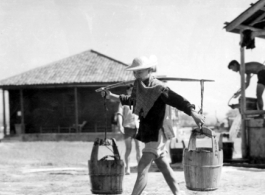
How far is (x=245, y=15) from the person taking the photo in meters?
8.74

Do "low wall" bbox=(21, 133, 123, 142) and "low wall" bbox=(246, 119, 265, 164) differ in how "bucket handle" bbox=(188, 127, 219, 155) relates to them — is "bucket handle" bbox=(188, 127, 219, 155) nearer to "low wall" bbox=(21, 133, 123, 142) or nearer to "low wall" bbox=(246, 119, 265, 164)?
"low wall" bbox=(246, 119, 265, 164)

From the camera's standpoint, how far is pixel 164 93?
13.0 feet

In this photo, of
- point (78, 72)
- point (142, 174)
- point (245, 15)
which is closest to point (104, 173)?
point (142, 174)

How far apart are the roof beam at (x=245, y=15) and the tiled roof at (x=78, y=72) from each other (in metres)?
13.0

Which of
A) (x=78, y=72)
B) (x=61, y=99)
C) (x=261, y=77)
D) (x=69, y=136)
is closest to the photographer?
(x=261, y=77)

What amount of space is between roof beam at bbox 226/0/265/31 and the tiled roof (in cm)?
1295

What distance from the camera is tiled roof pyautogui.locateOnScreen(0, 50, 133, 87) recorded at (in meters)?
22.3

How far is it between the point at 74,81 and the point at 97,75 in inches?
61.8

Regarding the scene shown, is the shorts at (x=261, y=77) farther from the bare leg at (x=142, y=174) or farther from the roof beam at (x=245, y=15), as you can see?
the bare leg at (x=142, y=174)

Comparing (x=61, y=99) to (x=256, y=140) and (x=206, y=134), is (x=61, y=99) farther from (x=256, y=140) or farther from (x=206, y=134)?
(x=206, y=134)

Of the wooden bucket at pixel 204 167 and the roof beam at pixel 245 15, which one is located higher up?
the roof beam at pixel 245 15

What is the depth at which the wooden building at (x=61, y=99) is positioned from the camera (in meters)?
22.4

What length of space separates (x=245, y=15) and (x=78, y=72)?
16078 millimetres

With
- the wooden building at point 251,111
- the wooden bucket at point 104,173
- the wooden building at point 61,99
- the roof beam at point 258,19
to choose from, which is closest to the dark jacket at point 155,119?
the wooden bucket at point 104,173
